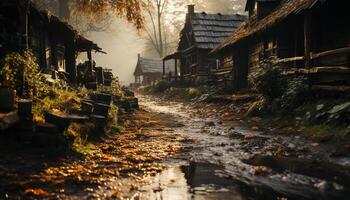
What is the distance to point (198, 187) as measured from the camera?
15.2ft

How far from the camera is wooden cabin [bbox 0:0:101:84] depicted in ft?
26.6

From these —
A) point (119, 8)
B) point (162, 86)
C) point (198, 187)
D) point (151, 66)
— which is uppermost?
point (119, 8)

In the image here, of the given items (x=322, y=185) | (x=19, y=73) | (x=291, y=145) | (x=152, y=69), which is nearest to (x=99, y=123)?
Answer: (x=19, y=73)

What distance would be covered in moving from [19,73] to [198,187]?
4778 millimetres

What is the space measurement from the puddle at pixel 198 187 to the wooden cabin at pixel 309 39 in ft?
18.6

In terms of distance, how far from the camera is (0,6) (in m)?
9.36

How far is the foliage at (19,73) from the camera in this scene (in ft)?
22.7

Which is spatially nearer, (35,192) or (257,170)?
(35,192)

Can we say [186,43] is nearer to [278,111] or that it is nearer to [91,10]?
[91,10]

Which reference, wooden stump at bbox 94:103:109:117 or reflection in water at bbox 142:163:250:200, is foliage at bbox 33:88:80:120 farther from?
reflection in water at bbox 142:163:250:200

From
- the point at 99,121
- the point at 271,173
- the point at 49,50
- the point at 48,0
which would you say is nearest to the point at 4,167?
the point at 99,121

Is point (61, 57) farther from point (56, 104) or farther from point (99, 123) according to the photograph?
point (99, 123)

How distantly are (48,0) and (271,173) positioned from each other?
118 ft

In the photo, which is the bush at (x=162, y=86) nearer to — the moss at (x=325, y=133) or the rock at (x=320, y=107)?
the rock at (x=320, y=107)
